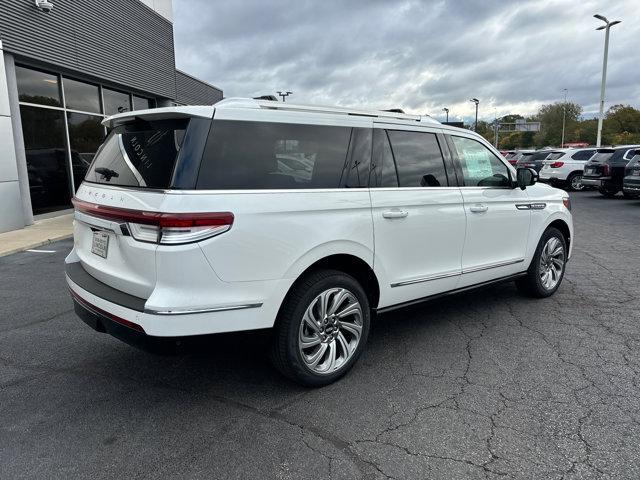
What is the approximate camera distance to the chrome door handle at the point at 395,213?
3.51m

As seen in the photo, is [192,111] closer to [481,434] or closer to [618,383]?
[481,434]

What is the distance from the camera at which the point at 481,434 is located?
2.78 m

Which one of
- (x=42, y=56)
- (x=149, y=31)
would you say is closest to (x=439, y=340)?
(x=42, y=56)

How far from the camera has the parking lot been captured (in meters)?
2.53

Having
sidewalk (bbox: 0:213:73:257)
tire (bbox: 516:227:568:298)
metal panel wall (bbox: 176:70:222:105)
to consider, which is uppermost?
metal panel wall (bbox: 176:70:222:105)

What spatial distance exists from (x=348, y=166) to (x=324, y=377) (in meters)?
1.47

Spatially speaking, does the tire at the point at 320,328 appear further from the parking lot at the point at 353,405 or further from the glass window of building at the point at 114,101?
the glass window of building at the point at 114,101

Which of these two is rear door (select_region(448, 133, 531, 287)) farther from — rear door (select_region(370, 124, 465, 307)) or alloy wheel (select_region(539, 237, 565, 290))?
alloy wheel (select_region(539, 237, 565, 290))

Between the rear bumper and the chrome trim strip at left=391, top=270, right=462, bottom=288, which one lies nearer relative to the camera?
the rear bumper

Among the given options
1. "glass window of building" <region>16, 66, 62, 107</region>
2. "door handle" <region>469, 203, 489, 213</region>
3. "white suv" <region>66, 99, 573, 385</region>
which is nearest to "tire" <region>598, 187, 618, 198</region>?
"door handle" <region>469, 203, 489, 213</region>

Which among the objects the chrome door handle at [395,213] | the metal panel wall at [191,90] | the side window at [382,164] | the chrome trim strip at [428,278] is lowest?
the chrome trim strip at [428,278]

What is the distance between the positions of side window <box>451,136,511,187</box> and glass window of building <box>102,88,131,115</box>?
42.1 feet

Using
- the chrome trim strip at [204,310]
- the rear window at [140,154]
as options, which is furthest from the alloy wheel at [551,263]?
the rear window at [140,154]

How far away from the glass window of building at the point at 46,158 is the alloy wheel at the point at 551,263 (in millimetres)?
11023
